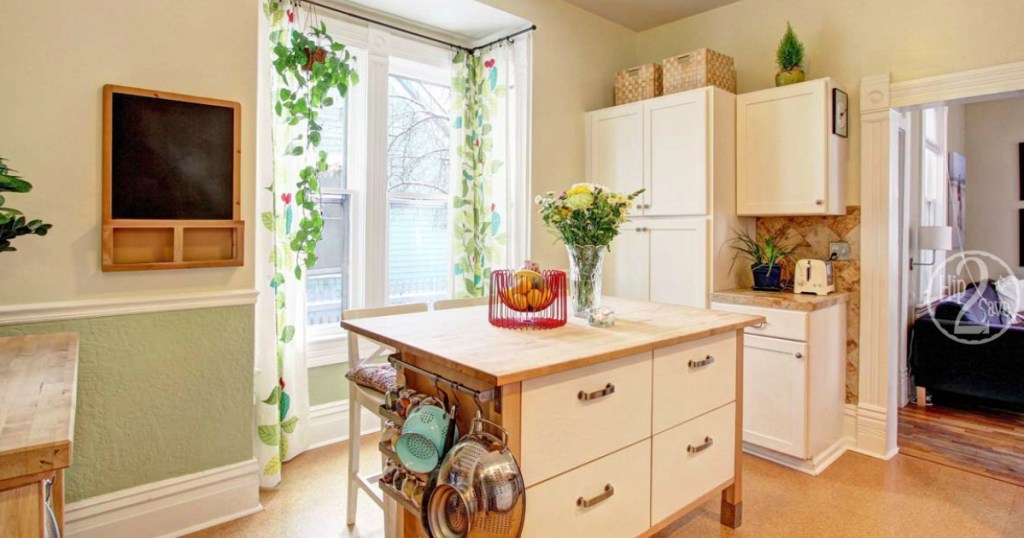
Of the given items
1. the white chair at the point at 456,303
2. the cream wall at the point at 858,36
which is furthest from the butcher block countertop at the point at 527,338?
the cream wall at the point at 858,36

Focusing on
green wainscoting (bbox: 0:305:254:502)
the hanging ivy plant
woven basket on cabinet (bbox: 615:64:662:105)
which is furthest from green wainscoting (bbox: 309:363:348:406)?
woven basket on cabinet (bbox: 615:64:662:105)

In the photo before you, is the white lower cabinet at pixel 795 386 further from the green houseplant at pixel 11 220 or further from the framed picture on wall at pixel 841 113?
the green houseplant at pixel 11 220

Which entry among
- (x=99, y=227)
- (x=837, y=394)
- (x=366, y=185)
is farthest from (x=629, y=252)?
(x=99, y=227)

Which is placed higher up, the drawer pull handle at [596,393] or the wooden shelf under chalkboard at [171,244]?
the wooden shelf under chalkboard at [171,244]

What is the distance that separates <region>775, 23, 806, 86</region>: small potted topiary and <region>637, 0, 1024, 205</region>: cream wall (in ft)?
0.70

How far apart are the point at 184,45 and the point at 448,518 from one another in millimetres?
2077

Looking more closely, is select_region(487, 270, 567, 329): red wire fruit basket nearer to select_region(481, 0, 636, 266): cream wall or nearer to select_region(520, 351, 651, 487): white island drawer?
select_region(520, 351, 651, 487): white island drawer

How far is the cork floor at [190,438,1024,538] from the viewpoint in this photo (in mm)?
2303

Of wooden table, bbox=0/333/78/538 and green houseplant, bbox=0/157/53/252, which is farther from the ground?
green houseplant, bbox=0/157/53/252

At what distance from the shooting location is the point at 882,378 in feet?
10.2

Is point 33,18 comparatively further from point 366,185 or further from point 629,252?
point 629,252

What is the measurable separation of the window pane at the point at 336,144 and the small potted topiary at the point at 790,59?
101 inches

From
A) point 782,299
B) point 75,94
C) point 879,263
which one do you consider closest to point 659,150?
point 782,299

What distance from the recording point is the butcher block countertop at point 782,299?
2859 millimetres
